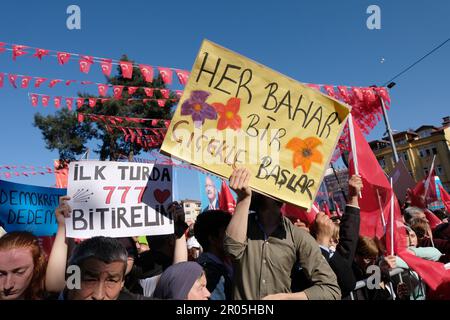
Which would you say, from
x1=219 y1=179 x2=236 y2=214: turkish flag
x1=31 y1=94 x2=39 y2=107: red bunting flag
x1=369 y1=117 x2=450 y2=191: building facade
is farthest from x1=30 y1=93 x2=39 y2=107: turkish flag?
x1=369 y1=117 x2=450 y2=191: building facade

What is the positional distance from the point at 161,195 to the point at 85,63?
235 inches

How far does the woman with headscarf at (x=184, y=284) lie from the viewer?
1984 mm

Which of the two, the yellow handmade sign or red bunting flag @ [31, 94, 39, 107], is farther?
red bunting flag @ [31, 94, 39, 107]

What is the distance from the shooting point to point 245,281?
2.09 m

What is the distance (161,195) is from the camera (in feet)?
11.1

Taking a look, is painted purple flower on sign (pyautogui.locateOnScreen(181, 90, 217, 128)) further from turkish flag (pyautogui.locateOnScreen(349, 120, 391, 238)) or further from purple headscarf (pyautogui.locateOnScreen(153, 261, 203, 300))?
turkish flag (pyautogui.locateOnScreen(349, 120, 391, 238))

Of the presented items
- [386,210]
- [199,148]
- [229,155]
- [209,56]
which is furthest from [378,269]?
[209,56]

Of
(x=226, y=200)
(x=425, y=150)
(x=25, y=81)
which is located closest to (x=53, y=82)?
(x=25, y=81)

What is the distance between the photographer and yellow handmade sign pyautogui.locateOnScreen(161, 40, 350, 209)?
8.29 feet

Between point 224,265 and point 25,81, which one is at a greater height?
point 25,81

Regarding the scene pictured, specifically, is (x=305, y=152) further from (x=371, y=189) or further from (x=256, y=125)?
(x=371, y=189)

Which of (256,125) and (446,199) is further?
(446,199)

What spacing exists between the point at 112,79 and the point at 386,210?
76.8 feet
